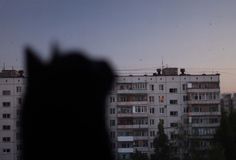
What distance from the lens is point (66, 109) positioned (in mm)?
1057

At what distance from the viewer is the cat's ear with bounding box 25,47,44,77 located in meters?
1.04

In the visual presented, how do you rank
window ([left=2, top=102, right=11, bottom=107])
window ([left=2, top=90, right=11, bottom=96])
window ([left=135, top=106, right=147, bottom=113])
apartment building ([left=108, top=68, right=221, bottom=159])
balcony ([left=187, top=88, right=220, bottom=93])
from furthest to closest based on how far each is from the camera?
window ([left=2, top=102, right=11, bottom=107]) < window ([left=2, top=90, right=11, bottom=96]) < balcony ([left=187, top=88, right=220, bottom=93]) < window ([left=135, top=106, right=147, bottom=113]) < apartment building ([left=108, top=68, right=221, bottom=159])

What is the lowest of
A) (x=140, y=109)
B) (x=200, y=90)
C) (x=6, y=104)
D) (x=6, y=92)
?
(x=140, y=109)

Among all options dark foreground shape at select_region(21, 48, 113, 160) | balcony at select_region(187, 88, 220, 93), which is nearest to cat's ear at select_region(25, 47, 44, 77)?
dark foreground shape at select_region(21, 48, 113, 160)

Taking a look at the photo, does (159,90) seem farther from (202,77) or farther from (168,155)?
(168,155)

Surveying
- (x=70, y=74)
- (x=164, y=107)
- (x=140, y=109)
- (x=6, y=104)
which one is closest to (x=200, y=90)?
(x=164, y=107)

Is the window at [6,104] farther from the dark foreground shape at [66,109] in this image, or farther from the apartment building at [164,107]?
the dark foreground shape at [66,109]

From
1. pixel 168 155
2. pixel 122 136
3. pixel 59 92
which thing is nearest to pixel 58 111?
pixel 59 92

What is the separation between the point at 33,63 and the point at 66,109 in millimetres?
110

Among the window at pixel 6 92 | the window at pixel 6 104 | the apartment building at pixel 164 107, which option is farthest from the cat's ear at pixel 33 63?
the window at pixel 6 104

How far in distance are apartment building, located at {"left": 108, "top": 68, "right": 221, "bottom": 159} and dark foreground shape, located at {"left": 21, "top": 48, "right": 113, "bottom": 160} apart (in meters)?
32.0

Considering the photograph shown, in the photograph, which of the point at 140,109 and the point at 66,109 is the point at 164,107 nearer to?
the point at 140,109

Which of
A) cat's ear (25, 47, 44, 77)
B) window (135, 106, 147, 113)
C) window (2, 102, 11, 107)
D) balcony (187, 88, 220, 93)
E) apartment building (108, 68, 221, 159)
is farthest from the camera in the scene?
window (2, 102, 11, 107)

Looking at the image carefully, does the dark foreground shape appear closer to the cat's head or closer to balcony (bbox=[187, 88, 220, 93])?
the cat's head
